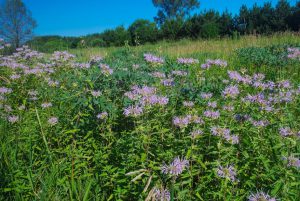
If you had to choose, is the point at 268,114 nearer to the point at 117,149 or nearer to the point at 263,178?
the point at 263,178

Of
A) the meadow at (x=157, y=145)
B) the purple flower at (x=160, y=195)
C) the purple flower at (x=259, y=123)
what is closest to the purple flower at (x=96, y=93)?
the meadow at (x=157, y=145)

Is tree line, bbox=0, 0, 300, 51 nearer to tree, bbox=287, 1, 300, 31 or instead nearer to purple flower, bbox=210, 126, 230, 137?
tree, bbox=287, 1, 300, 31

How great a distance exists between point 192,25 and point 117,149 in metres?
24.0

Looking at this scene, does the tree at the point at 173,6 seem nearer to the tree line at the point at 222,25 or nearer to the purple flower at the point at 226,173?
the tree line at the point at 222,25

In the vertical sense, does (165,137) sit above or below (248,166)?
above

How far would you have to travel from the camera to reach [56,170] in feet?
6.94

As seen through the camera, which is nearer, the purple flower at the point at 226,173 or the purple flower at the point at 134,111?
the purple flower at the point at 226,173

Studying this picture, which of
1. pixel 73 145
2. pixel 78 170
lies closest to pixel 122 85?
pixel 73 145

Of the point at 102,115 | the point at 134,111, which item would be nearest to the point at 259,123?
the point at 134,111

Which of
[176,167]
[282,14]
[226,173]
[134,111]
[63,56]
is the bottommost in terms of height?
[226,173]

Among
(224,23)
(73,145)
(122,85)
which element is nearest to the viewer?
(73,145)

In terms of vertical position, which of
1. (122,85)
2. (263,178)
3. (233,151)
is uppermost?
(122,85)

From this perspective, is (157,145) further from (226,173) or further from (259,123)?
(259,123)

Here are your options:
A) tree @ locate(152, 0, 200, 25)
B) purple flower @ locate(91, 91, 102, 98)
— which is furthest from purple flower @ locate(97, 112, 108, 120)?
tree @ locate(152, 0, 200, 25)
